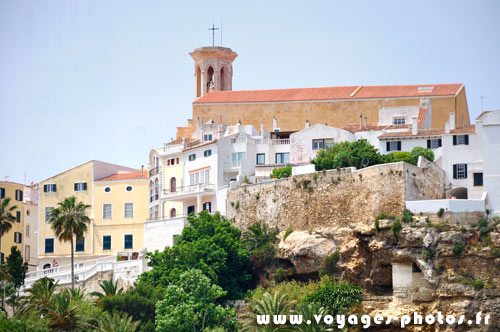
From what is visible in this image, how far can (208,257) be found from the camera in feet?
242

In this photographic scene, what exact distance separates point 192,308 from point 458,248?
15710 mm

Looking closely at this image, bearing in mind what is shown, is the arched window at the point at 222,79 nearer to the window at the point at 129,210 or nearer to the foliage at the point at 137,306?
the window at the point at 129,210

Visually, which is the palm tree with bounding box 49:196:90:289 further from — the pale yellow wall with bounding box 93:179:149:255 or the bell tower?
the bell tower

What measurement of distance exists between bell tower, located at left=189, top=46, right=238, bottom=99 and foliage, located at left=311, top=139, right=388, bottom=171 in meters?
26.4

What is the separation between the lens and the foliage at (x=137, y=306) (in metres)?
71.8

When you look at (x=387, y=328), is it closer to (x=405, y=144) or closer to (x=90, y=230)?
(x=405, y=144)

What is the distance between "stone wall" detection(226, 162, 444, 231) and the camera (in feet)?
231

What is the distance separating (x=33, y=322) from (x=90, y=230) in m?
25.5

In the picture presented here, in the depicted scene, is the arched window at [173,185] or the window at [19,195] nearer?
the arched window at [173,185]

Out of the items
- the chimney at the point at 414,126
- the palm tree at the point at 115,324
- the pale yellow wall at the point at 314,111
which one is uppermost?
the pale yellow wall at the point at 314,111

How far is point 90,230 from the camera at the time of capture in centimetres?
9025

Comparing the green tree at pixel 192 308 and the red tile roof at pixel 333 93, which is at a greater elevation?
the red tile roof at pixel 333 93

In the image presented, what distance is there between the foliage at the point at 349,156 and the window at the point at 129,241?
1683 centimetres

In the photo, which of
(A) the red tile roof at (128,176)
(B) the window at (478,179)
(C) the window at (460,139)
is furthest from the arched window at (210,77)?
(B) the window at (478,179)
